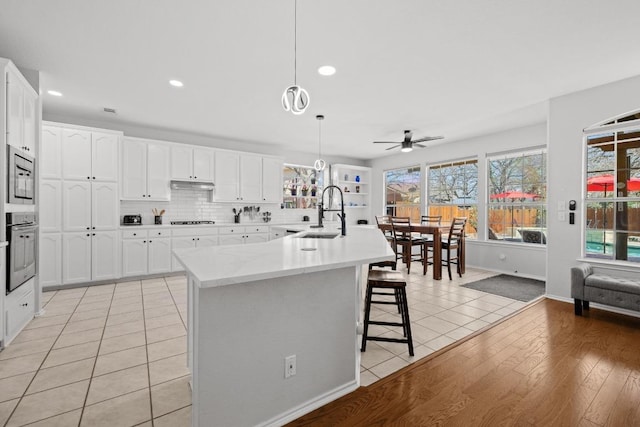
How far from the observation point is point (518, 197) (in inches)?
211

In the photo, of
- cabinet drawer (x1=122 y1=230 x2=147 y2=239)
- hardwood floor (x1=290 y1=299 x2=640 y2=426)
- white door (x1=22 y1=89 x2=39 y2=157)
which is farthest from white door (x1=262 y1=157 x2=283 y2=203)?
hardwood floor (x1=290 y1=299 x2=640 y2=426)

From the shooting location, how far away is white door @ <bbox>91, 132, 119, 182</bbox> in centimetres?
442

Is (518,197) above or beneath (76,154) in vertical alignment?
beneath

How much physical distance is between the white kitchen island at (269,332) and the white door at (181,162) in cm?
379

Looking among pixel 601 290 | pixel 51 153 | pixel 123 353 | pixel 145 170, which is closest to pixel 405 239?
pixel 601 290

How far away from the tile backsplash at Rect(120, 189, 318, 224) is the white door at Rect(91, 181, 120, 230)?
0.55m

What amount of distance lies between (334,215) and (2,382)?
6.44m

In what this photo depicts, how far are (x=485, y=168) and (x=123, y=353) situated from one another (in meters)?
6.20

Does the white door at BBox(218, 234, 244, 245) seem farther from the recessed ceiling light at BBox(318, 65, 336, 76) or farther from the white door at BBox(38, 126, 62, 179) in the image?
the recessed ceiling light at BBox(318, 65, 336, 76)

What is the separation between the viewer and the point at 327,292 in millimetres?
1801

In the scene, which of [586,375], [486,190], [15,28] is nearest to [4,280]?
[15,28]

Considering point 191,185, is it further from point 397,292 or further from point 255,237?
point 397,292

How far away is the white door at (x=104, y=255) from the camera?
173 inches

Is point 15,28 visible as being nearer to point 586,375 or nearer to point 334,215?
point 586,375
